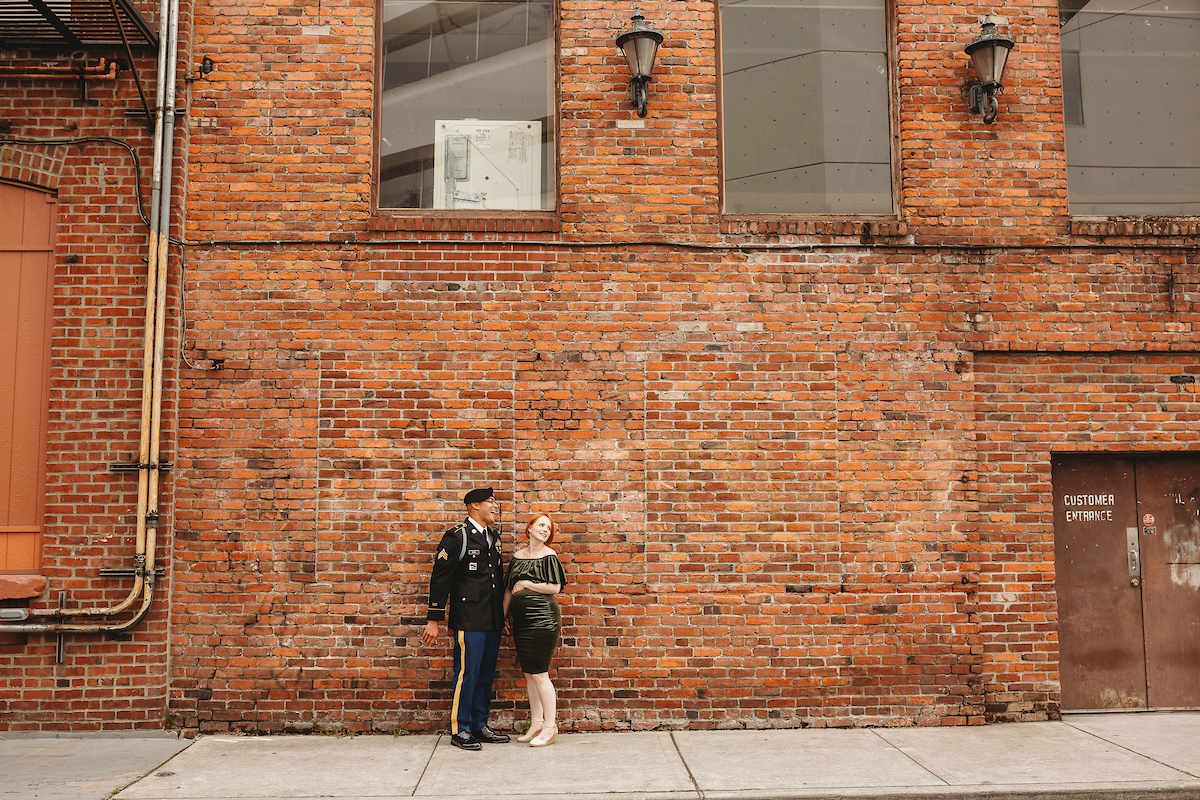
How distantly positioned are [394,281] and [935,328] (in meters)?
4.37

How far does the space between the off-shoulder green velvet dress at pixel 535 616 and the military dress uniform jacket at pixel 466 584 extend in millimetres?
161

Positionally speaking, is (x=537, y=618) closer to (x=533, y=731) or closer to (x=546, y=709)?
(x=546, y=709)

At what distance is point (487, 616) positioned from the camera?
5.87 meters

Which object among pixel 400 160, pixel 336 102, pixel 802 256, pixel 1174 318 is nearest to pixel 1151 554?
pixel 1174 318

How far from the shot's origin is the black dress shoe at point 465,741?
5754 millimetres

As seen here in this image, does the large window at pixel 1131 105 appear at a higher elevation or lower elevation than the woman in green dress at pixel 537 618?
higher

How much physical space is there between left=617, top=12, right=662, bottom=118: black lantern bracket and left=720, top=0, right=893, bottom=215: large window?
77 centimetres

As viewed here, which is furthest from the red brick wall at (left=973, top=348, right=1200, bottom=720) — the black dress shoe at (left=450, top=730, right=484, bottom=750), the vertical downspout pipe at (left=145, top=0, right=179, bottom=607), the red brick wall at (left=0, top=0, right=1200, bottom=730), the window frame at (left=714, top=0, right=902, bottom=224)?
the vertical downspout pipe at (left=145, top=0, right=179, bottom=607)

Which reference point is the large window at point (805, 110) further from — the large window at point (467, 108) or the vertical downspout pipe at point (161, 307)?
the vertical downspout pipe at point (161, 307)

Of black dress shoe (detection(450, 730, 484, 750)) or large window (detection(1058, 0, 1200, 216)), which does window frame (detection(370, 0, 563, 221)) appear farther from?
large window (detection(1058, 0, 1200, 216))

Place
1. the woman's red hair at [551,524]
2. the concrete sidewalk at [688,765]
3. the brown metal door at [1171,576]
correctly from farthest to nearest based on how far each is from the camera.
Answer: the brown metal door at [1171,576], the woman's red hair at [551,524], the concrete sidewalk at [688,765]

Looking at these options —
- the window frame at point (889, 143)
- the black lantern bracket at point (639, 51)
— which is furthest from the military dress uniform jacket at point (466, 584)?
the black lantern bracket at point (639, 51)

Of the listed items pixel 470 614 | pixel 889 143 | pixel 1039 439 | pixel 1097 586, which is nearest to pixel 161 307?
pixel 470 614

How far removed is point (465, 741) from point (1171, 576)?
584cm
